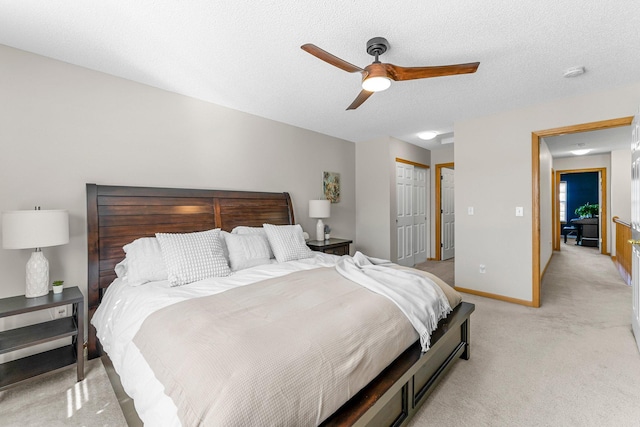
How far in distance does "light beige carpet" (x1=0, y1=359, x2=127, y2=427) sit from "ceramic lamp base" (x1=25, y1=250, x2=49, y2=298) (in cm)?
61

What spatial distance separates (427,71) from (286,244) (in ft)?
6.53

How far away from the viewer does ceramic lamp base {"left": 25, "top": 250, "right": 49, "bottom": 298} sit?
2070 millimetres

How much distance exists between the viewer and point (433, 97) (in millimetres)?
3189

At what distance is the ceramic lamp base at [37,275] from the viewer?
81.5 inches

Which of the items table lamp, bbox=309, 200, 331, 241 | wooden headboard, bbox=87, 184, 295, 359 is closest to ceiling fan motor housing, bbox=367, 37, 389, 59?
wooden headboard, bbox=87, 184, 295, 359

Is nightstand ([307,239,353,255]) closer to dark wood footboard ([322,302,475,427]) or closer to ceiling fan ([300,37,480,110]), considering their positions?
dark wood footboard ([322,302,475,427])

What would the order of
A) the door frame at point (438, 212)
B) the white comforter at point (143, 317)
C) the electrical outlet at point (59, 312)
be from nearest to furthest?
the white comforter at point (143, 317) < the electrical outlet at point (59, 312) < the door frame at point (438, 212)

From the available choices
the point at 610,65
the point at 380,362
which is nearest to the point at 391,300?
the point at 380,362

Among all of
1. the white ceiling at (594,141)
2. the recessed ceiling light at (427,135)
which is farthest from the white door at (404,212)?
the white ceiling at (594,141)

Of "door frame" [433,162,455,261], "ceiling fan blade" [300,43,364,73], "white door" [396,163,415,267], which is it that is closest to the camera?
"ceiling fan blade" [300,43,364,73]

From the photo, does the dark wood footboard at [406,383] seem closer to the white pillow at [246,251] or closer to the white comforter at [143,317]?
the white comforter at [143,317]

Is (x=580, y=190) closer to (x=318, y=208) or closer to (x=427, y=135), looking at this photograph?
(x=427, y=135)

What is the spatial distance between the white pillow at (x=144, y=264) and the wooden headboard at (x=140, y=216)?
30cm

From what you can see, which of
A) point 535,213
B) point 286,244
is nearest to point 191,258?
point 286,244
